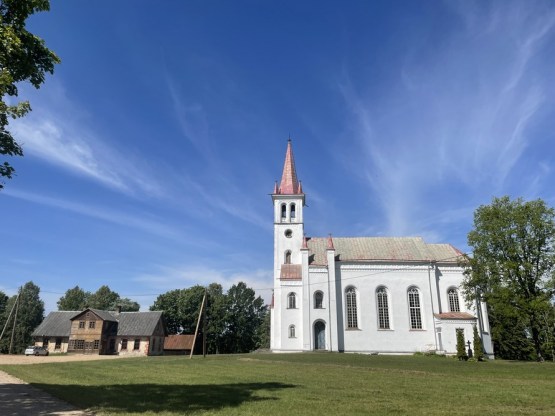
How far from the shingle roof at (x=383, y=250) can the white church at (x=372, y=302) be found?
11 centimetres

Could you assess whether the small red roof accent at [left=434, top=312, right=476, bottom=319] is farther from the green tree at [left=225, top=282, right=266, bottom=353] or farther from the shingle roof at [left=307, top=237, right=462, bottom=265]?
the green tree at [left=225, top=282, right=266, bottom=353]

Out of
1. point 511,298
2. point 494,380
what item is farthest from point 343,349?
point 494,380

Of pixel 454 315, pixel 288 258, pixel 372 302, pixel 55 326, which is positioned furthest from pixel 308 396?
pixel 55 326

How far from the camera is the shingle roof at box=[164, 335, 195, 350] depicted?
66.4 metres

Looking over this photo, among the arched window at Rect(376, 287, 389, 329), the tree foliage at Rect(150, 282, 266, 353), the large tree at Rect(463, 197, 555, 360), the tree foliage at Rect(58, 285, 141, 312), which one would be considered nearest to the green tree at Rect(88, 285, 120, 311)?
the tree foliage at Rect(58, 285, 141, 312)

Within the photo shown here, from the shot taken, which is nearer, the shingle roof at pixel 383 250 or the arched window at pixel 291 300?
the arched window at pixel 291 300

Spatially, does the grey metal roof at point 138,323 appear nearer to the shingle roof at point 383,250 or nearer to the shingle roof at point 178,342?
the shingle roof at point 178,342

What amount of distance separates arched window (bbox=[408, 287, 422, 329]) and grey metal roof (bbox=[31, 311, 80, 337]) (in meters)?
45.7

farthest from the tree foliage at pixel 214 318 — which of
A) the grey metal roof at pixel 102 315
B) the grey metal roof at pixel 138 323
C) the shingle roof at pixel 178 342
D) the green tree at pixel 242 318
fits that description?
the grey metal roof at pixel 102 315

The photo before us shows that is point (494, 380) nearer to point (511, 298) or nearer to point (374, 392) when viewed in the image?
point (374, 392)

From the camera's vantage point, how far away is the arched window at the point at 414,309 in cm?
4444

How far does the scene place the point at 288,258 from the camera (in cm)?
4919

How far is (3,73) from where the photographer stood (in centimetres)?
882

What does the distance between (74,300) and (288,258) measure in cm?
6899
